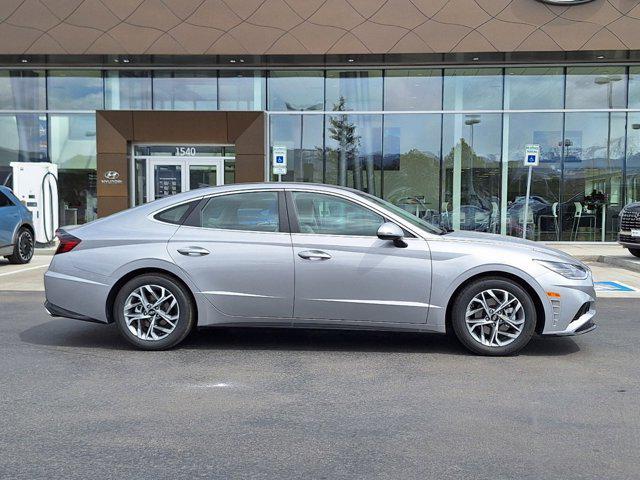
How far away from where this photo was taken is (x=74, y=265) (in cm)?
549

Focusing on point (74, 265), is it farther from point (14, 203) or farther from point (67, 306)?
point (14, 203)

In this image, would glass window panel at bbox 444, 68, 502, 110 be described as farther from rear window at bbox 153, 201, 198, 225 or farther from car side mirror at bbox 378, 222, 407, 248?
rear window at bbox 153, 201, 198, 225

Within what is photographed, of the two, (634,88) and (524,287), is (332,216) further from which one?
(634,88)

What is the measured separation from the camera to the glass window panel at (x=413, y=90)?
1783 centimetres

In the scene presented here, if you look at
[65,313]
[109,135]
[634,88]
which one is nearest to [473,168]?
[634,88]

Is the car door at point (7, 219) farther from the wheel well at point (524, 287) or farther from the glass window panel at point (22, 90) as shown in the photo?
the wheel well at point (524, 287)

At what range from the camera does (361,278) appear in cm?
521

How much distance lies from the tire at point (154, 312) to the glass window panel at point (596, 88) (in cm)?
1554

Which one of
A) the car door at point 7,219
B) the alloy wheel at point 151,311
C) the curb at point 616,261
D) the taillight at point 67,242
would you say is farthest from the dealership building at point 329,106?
the alloy wheel at point 151,311

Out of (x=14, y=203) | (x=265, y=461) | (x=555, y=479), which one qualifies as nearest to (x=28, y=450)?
(x=265, y=461)

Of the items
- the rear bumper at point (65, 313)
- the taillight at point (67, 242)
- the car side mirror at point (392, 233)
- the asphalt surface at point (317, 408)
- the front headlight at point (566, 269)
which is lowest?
the asphalt surface at point (317, 408)

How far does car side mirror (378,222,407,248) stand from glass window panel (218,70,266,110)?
13.8 meters

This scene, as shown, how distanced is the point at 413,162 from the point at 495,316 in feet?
43.7

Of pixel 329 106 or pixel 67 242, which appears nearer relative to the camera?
pixel 67 242
